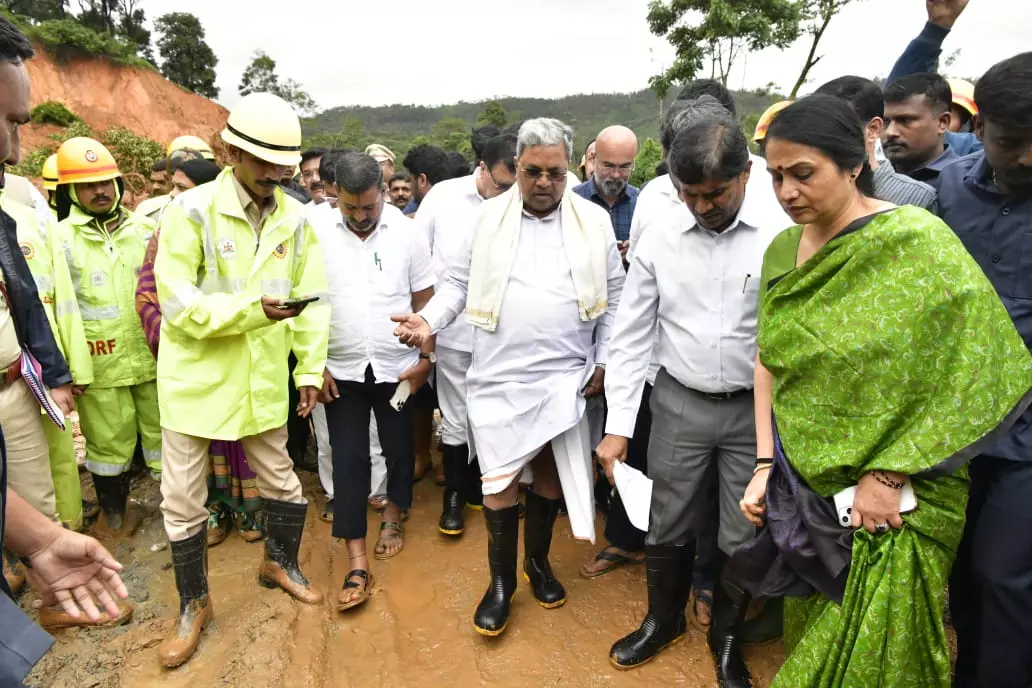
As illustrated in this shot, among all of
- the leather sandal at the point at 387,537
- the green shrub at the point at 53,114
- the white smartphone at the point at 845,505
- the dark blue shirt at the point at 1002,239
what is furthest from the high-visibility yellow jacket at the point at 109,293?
the green shrub at the point at 53,114

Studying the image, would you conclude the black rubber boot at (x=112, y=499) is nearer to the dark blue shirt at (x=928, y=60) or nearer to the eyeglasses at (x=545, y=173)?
the eyeglasses at (x=545, y=173)

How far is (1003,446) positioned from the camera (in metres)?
1.88

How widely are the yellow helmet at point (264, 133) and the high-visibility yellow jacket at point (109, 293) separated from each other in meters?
1.40

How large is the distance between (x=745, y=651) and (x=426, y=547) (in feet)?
5.72

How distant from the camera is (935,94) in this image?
285 cm

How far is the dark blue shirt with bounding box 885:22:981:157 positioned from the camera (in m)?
3.20

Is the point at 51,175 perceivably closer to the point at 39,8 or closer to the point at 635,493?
the point at 635,493

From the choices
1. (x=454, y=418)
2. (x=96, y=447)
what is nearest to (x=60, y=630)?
(x=96, y=447)

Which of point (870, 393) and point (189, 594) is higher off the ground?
point (870, 393)

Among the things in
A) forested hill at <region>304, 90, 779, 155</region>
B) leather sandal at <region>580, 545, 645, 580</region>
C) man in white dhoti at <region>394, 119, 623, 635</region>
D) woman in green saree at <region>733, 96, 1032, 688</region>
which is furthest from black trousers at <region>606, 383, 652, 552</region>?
forested hill at <region>304, 90, 779, 155</region>

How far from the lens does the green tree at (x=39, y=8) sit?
25.5 m

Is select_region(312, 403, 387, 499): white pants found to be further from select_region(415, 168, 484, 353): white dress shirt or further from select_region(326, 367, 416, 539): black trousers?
select_region(415, 168, 484, 353): white dress shirt

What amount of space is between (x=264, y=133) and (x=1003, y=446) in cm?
271

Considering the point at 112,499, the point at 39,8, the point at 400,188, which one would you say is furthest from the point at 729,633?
the point at 39,8
